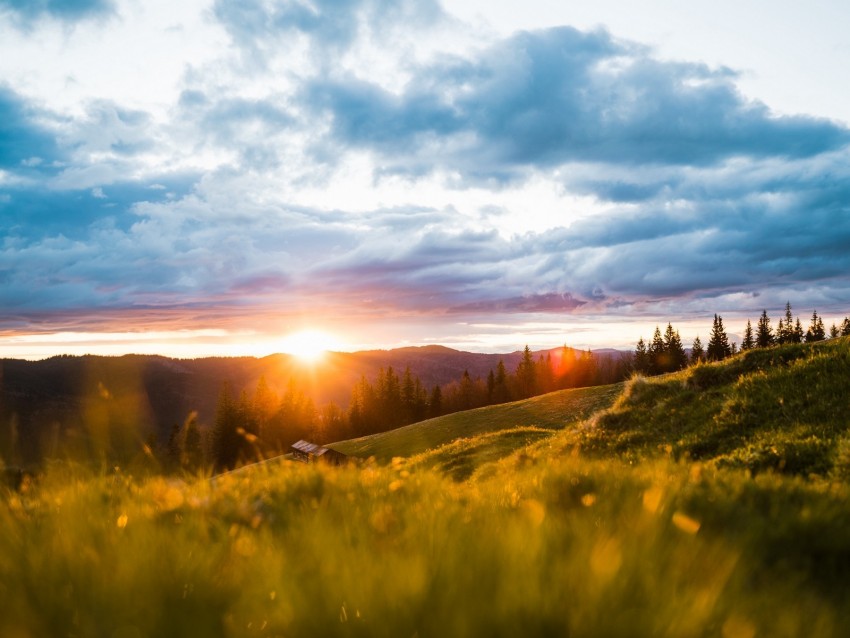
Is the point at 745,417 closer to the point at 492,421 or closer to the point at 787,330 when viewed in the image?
the point at 492,421

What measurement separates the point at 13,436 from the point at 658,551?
4.19 metres

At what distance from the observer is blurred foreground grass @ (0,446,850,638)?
1953 millimetres

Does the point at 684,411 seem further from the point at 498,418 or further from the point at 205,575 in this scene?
the point at 498,418

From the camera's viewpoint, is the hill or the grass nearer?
the hill

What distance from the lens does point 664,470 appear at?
195 inches

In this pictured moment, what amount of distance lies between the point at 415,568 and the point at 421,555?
20cm

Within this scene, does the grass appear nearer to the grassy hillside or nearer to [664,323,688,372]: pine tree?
the grassy hillside

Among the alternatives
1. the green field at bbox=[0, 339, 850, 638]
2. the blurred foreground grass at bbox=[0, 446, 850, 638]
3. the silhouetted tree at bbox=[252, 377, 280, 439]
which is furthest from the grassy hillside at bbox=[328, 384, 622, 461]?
the silhouetted tree at bbox=[252, 377, 280, 439]

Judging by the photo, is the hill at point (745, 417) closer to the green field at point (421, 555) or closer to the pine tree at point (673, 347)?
Answer: the green field at point (421, 555)

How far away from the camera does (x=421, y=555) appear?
2314 millimetres

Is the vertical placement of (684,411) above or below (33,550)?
below

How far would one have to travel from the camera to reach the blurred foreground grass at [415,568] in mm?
1953

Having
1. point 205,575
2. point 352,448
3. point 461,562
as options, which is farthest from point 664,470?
point 352,448

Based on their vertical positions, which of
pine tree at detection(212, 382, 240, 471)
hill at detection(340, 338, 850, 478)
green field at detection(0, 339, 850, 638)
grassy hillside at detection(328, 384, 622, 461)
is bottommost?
pine tree at detection(212, 382, 240, 471)
